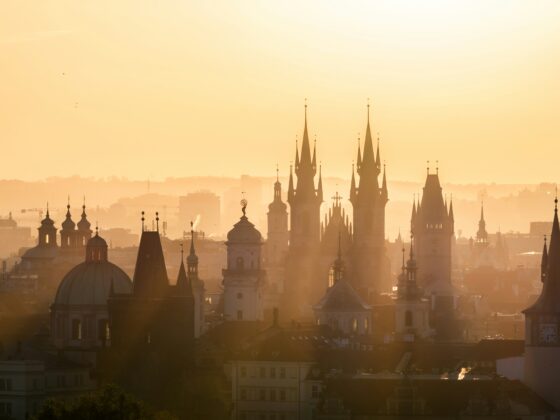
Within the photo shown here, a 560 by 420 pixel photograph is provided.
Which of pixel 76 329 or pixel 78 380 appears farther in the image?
pixel 76 329

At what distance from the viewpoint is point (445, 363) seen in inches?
5969

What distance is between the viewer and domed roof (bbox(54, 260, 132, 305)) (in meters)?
154

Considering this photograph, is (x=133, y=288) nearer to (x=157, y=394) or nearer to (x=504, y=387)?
(x=157, y=394)

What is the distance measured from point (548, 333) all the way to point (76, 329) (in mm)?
32485

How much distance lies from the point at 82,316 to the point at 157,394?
24252 mm

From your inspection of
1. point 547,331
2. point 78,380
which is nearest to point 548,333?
point 547,331

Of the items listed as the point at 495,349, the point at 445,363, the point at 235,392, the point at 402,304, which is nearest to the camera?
the point at 235,392

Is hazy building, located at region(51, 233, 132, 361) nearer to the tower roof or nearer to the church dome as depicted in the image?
the church dome

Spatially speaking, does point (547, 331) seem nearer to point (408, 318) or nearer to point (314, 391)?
point (314, 391)

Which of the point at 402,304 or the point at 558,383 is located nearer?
the point at 558,383

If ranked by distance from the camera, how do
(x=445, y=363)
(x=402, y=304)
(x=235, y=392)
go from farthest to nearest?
(x=402, y=304)
(x=445, y=363)
(x=235, y=392)

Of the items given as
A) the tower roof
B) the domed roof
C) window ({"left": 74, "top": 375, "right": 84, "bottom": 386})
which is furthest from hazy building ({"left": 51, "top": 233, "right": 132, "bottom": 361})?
the tower roof

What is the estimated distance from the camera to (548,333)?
134 metres

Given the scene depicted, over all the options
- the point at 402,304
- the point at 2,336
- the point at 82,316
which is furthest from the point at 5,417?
the point at 402,304
